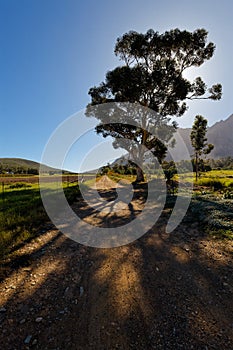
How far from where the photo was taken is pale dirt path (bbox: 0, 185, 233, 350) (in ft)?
8.18

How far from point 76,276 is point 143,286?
5.10 feet

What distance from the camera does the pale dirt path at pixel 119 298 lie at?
249cm

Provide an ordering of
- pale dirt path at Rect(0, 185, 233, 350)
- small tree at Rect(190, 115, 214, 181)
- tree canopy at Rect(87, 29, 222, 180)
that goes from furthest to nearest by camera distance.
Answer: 1. small tree at Rect(190, 115, 214, 181)
2. tree canopy at Rect(87, 29, 222, 180)
3. pale dirt path at Rect(0, 185, 233, 350)

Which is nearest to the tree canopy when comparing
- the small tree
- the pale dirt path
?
the small tree

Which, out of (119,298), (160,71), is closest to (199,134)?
(160,71)

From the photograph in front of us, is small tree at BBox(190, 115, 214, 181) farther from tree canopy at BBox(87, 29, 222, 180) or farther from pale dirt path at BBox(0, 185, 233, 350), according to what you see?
pale dirt path at BBox(0, 185, 233, 350)

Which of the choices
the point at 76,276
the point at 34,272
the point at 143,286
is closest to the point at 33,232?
the point at 34,272

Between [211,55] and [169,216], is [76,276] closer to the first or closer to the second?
[169,216]

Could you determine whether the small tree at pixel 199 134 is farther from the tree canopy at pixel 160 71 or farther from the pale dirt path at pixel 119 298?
the pale dirt path at pixel 119 298

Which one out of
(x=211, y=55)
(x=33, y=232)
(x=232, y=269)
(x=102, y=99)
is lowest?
(x=232, y=269)

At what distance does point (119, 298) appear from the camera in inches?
130

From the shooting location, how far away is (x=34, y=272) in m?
4.15

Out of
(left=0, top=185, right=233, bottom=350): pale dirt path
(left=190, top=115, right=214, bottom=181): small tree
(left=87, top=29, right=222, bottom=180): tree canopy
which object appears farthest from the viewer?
(left=190, top=115, right=214, bottom=181): small tree

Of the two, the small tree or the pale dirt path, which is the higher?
the small tree
